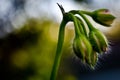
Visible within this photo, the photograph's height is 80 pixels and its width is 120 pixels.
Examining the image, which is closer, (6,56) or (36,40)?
Result: (36,40)

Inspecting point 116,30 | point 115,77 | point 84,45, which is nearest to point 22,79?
point 84,45

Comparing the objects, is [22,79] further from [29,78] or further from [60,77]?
[60,77]

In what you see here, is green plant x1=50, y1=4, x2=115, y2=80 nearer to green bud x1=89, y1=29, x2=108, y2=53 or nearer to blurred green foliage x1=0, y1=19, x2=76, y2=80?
green bud x1=89, y1=29, x2=108, y2=53

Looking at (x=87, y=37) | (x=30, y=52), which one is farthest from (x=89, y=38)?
(x=30, y=52)

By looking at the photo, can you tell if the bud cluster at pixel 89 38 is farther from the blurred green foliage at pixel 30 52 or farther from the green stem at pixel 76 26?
the blurred green foliage at pixel 30 52

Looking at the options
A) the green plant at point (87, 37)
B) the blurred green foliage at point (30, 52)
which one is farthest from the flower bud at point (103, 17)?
the blurred green foliage at point (30, 52)

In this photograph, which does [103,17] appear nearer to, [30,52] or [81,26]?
[81,26]
